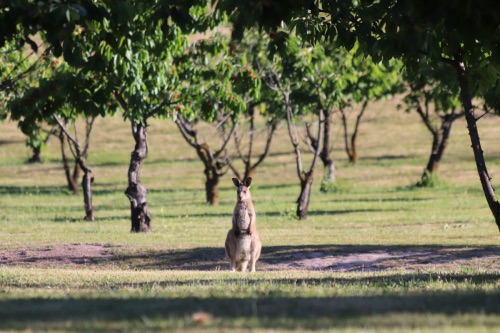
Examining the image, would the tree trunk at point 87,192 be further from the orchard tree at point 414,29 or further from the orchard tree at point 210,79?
the orchard tree at point 414,29

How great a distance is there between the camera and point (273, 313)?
26.2 ft

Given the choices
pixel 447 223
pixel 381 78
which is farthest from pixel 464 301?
pixel 381 78

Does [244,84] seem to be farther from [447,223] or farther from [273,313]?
[273,313]

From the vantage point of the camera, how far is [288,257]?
789 inches

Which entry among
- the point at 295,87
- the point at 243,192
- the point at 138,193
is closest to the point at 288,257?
the point at 243,192

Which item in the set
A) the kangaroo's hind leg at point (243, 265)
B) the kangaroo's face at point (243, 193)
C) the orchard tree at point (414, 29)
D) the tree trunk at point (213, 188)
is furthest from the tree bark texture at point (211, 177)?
the orchard tree at point (414, 29)

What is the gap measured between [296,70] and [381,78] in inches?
271

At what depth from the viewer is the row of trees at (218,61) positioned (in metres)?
10.1

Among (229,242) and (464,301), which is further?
(229,242)

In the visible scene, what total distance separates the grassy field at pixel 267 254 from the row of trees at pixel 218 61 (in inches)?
93.6

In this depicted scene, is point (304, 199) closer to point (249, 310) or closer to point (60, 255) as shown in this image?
point (60, 255)

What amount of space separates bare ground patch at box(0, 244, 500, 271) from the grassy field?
44 millimetres

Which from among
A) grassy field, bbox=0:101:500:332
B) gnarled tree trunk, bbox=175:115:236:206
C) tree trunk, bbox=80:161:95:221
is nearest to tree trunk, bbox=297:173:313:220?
grassy field, bbox=0:101:500:332

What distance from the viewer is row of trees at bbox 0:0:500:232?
1014 centimetres
